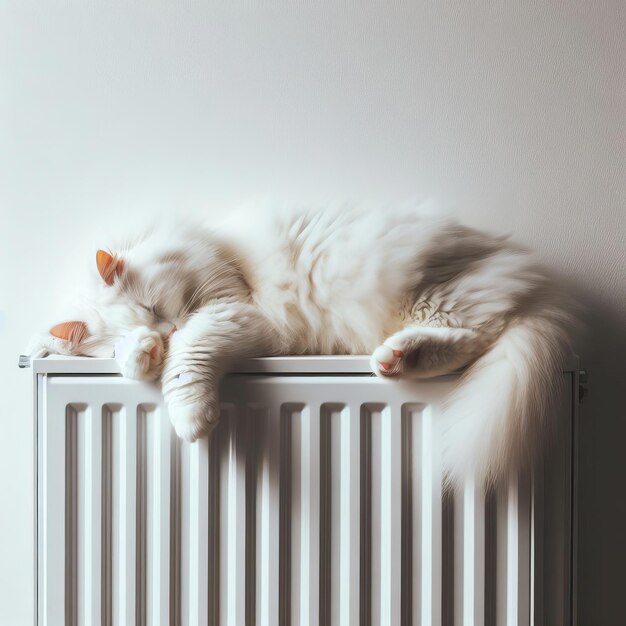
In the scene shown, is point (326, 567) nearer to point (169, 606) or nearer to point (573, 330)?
point (169, 606)

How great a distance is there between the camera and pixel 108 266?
0.90 metres

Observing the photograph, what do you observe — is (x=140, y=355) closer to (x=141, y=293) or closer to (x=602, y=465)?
(x=141, y=293)

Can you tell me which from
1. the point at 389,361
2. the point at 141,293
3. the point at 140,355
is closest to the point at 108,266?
the point at 141,293

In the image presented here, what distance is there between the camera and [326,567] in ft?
2.85

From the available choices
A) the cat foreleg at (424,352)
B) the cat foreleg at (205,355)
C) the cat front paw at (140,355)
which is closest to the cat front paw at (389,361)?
the cat foreleg at (424,352)

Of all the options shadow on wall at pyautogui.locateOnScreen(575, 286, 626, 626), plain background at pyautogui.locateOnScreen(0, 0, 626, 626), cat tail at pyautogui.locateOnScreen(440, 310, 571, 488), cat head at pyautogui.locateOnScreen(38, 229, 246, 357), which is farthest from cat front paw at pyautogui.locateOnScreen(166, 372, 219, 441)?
shadow on wall at pyautogui.locateOnScreen(575, 286, 626, 626)

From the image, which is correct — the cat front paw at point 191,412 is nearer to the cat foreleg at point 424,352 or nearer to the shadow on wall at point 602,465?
the cat foreleg at point 424,352

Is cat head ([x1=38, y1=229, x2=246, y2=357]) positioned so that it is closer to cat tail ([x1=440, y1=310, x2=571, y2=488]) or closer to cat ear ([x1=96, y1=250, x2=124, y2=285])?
cat ear ([x1=96, y1=250, x2=124, y2=285])

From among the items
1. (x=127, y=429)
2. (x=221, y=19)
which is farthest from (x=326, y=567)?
(x=221, y=19)

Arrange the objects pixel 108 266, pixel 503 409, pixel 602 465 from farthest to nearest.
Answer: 1. pixel 602 465
2. pixel 108 266
3. pixel 503 409

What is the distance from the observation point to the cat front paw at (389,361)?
812 mm

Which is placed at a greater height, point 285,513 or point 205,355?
point 205,355

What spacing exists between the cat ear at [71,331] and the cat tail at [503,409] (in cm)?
54

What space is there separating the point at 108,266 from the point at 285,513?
438 millimetres
